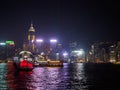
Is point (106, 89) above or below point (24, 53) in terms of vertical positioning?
below

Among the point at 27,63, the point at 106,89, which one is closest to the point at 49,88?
the point at 106,89

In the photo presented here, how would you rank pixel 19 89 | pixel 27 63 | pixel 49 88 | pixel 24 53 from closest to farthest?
pixel 19 89
pixel 49 88
pixel 27 63
pixel 24 53

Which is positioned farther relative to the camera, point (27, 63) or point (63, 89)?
point (27, 63)

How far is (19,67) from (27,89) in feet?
321

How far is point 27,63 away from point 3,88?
9428 cm

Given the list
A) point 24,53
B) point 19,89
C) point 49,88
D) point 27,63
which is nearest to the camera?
point 19,89

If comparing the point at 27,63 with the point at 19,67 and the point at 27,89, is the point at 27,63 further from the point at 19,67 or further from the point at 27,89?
the point at 27,89

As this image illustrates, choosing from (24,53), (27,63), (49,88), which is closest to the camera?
(49,88)

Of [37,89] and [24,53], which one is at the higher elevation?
[24,53]

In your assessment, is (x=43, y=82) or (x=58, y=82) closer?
(x=43, y=82)

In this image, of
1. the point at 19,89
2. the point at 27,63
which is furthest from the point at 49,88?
the point at 27,63

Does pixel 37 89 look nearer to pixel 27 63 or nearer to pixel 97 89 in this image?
pixel 97 89

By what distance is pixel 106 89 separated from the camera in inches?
2574

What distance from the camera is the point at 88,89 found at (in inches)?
2584
